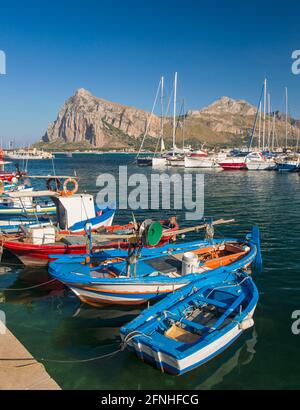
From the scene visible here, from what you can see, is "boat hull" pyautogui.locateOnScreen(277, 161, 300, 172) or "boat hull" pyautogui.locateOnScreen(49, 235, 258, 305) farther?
"boat hull" pyautogui.locateOnScreen(277, 161, 300, 172)

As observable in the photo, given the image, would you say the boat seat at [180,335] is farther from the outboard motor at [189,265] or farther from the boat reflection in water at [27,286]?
the boat reflection in water at [27,286]

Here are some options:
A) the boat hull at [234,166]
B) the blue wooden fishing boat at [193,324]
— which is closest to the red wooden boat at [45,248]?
the blue wooden fishing boat at [193,324]

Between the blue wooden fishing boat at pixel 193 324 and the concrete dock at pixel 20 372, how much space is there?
2.76 m

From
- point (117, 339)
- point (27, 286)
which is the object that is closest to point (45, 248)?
point (27, 286)

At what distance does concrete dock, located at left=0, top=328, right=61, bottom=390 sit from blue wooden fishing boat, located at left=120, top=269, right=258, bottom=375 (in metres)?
2.76

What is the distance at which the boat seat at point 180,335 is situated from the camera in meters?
11.7

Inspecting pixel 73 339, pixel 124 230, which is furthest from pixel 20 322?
pixel 124 230

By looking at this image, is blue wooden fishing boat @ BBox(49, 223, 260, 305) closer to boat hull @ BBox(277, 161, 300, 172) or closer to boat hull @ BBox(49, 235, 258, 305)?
boat hull @ BBox(49, 235, 258, 305)

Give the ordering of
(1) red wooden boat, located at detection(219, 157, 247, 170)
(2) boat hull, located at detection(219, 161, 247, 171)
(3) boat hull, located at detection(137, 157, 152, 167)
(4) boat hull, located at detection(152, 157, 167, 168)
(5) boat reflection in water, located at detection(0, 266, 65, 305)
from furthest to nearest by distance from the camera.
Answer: (3) boat hull, located at detection(137, 157, 152, 167) < (4) boat hull, located at detection(152, 157, 167, 168) < (1) red wooden boat, located at detection(219, 157, 247, 170) < (2) boat hull, located at detection(219, 161, 247, 171) < (5) boat reflection in water, located at detection(0, 266, 65, 305)

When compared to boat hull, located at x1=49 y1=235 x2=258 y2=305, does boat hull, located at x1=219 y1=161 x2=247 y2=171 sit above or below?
above

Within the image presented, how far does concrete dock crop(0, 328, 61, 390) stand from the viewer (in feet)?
29.9

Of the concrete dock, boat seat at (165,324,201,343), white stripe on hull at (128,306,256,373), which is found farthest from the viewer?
boat seat at (165,324,201,343)

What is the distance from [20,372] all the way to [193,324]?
5.67 m

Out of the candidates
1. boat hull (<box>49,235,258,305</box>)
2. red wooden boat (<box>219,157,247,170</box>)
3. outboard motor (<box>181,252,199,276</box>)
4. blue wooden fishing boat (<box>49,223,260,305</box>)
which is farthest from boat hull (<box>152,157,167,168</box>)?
boat hull (<box>49,235,258,305</box>)
